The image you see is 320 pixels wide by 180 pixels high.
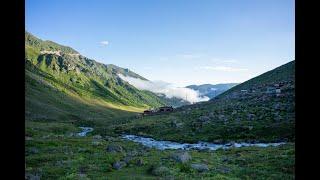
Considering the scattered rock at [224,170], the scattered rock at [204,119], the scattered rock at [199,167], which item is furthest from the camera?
the scattered rock at [204,119]

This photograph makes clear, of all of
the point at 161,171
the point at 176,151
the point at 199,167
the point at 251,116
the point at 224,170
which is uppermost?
the point at 251,116

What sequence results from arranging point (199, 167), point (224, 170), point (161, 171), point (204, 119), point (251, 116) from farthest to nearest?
point (204, 119) < point (251, 116) < point (199, 167) < point (224, 170) < point (161, 171)

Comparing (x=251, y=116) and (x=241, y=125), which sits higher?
(x=251, y=116)

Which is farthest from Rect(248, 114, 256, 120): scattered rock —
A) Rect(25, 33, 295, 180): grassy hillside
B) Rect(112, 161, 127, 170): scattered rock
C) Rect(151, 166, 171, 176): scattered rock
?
Rect(151, 166, 171, 176): scattered rock

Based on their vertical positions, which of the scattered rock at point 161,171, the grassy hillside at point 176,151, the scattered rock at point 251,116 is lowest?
the grassy hillside at point 176,151

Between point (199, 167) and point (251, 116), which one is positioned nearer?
point (199, 167)

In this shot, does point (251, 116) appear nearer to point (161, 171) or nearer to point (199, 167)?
point (199, 167)

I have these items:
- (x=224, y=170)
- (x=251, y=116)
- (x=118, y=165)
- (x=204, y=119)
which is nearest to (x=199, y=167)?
(x=224, y=170)

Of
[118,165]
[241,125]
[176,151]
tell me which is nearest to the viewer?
[118,165]

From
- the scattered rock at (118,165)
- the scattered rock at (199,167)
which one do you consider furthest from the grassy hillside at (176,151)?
the scattered rock at (199,167)

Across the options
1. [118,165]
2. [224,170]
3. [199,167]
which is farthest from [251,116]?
[118,165]

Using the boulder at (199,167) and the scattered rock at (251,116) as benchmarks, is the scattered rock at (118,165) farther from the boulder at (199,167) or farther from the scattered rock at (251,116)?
the scattered rock at (251,116)
